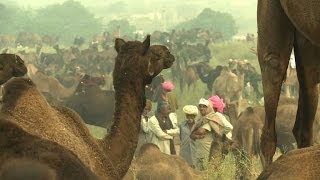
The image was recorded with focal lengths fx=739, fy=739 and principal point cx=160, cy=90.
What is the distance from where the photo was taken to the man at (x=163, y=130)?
11.7 metres

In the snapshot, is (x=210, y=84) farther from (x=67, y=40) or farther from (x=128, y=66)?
(x=67, y=40)

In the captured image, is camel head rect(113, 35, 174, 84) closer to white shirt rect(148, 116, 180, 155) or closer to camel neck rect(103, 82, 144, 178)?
camel neck rect(103, 82, 144, 178)

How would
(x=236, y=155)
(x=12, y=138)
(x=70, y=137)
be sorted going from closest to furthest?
1. (x=12, y=138)
2. (x=70, y=137)
3. (x=236, y=155)

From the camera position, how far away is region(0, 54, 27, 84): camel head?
6945mm

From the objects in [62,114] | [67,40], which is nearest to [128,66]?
[62,114]

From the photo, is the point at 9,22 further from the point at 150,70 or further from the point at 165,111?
the point at 150,70

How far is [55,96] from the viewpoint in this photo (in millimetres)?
19656

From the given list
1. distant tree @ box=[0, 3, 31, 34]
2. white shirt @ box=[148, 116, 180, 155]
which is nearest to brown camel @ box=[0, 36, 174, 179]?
white shirt @ box=[148, 116, 180, 155]

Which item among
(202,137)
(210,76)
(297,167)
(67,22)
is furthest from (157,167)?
(67,22)

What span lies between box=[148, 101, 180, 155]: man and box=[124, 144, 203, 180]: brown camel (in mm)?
2276

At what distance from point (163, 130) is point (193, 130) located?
47.5 inches

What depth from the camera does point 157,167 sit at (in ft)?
30.5

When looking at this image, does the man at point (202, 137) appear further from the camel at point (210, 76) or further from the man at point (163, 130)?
the camel at point (210, 76)

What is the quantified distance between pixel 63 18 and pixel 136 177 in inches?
4339
